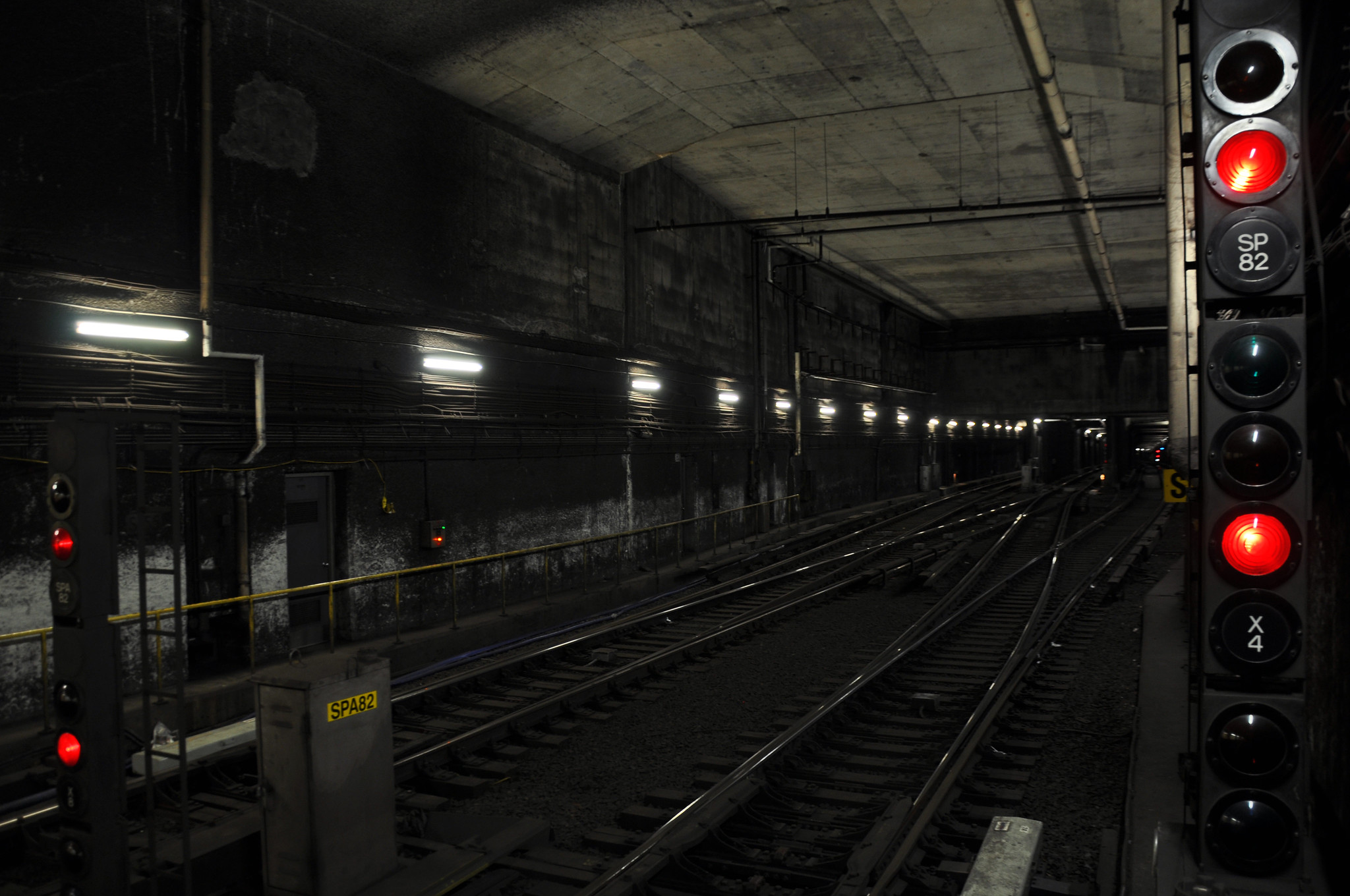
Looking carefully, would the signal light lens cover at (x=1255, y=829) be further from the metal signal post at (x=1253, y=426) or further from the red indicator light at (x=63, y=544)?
the red indicator light at (x=63, y=544)

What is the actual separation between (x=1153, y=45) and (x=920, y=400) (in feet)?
100

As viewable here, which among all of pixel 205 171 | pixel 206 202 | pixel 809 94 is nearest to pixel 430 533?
pixel 206 202

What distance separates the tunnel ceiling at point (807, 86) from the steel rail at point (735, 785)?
8650 millimetres

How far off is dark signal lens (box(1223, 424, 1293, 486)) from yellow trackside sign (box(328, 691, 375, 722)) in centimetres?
447

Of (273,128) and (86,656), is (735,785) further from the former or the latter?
(273,128)

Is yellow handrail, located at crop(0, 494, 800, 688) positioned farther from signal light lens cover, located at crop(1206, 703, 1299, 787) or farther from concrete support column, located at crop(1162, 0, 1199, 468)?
concrete support column, located at crop(1162, 0, 1199, 468)

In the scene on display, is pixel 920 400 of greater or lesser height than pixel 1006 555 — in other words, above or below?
above

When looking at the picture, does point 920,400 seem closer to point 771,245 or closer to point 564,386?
point 771,245

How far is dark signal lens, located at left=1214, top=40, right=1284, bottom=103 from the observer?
3.12 meters

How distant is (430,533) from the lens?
13422mm

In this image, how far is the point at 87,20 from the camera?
9031 mm

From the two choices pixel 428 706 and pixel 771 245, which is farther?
pixel 771 245

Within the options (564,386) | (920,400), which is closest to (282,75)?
(564,386)

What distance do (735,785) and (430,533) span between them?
25.7 feet
